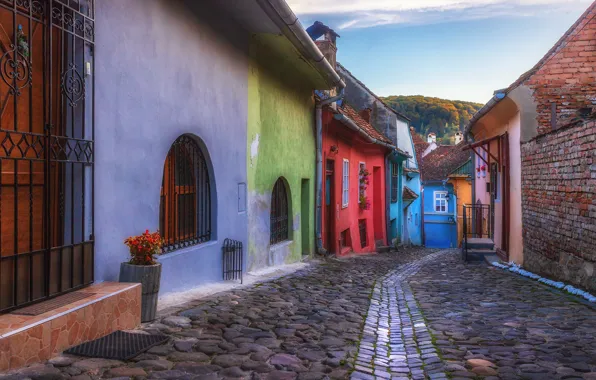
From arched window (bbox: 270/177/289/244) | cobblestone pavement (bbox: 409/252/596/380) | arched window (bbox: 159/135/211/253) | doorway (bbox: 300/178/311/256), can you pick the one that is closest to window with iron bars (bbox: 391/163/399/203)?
doorway (bbox: 300/178/311/256)

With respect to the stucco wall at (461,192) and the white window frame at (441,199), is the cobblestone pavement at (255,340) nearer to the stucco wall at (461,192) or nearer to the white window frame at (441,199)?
the stucco wall at (461,192)

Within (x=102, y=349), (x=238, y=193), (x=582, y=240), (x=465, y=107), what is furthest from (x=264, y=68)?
(x=465, y=107)

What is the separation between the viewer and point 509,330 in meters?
6.03

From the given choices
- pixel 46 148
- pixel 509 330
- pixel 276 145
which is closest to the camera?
pixel 46 148

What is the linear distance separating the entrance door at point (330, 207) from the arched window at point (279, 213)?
143 inches

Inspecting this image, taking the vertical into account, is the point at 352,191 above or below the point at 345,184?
below

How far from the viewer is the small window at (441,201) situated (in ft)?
142

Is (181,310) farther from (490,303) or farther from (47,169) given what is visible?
(490,303)

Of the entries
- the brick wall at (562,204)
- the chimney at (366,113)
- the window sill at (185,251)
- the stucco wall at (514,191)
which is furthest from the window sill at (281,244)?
the chimney at (366,113)

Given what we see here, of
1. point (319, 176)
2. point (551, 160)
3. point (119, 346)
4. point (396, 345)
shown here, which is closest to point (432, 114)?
point (319, 176)

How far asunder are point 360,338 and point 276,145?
20.4ft

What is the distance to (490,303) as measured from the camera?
7.97m

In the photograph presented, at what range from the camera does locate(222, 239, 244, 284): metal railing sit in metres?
8.62

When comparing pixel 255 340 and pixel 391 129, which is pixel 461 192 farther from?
pixel 255 340
